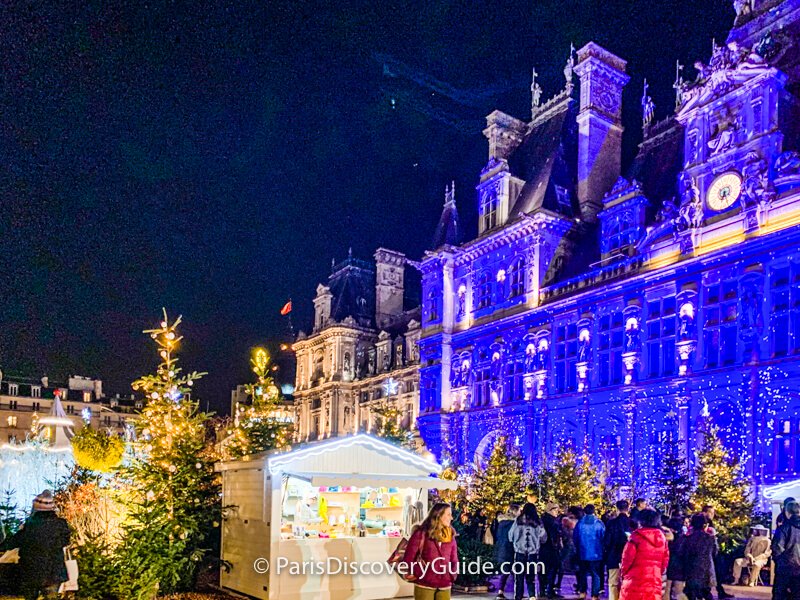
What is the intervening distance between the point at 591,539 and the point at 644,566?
4.34m

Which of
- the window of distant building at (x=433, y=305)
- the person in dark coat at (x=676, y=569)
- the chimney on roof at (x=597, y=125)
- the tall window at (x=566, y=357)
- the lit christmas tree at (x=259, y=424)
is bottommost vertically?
the person in dark coat at (x=676, y=569)

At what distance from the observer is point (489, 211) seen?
127 ft

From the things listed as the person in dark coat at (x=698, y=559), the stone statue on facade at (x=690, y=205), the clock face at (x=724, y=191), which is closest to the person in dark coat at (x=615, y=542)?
the person in dark coat at (x=698, y=559)

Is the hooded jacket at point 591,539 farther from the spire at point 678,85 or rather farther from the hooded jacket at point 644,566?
the spire at point 678,85

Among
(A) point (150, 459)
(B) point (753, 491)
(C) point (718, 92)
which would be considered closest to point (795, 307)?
(B) point (753, 491)

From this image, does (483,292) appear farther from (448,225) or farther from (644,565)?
(644,565)

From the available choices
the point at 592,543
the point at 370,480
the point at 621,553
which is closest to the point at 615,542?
the point at 621,553

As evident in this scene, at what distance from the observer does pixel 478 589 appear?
51.9 feet

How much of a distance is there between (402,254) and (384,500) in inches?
1762

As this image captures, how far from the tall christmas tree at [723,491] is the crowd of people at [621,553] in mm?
1673

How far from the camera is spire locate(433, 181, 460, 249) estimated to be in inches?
1598

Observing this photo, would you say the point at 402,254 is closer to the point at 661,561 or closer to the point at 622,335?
the point at 622,335

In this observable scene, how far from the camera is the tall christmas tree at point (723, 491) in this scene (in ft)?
64.4

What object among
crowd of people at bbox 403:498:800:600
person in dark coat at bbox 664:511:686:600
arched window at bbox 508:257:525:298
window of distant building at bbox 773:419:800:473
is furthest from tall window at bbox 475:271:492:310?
person in dark coat at bbox 664:511:686:600
